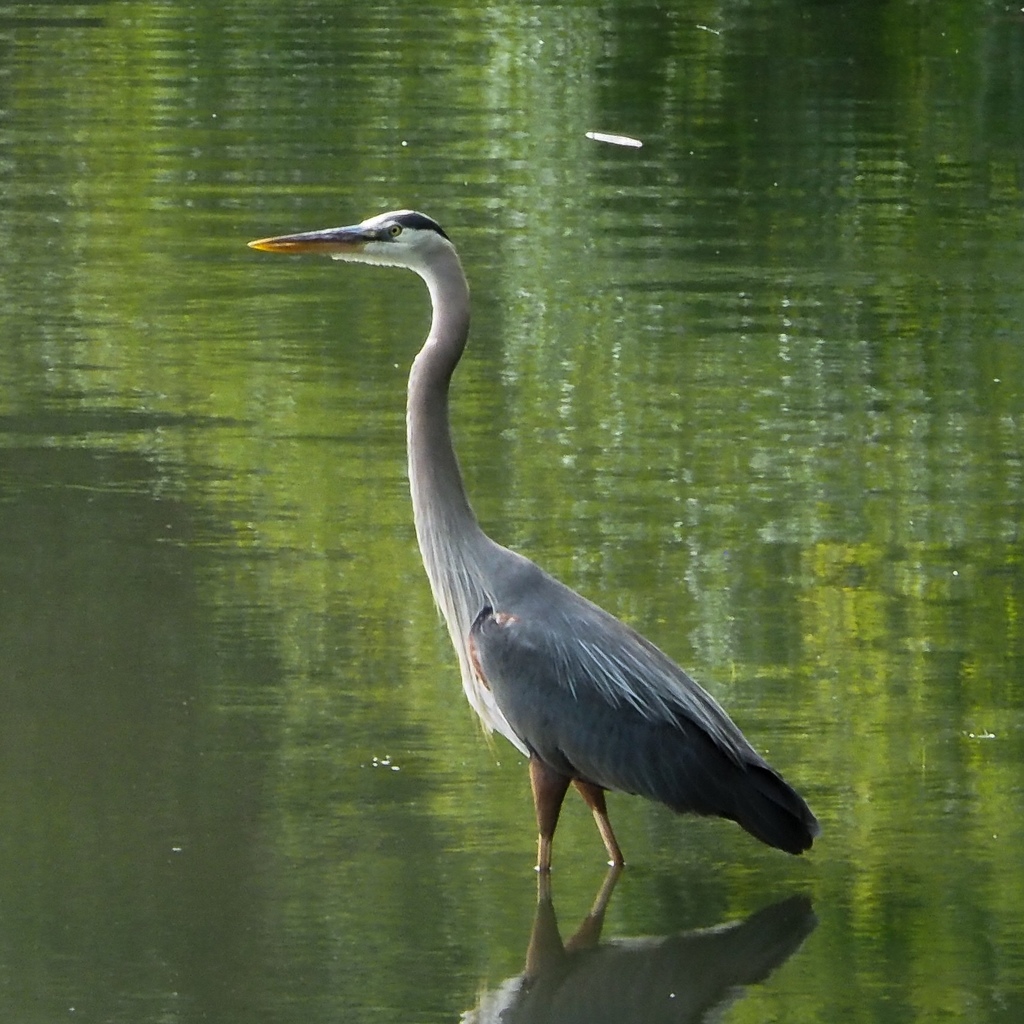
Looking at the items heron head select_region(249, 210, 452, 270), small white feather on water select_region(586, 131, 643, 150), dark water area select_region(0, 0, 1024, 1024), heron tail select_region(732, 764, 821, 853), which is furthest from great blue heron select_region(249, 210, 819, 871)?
small white feather on water select_region(586, 131, 643, 150)

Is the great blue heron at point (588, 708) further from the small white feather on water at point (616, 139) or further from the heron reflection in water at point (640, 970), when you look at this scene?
the small white feather on water at point (616, 139)

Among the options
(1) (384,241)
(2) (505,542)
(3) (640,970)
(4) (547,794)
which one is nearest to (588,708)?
(4) (547,794)

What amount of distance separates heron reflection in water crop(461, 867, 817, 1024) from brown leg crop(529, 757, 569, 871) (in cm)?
16

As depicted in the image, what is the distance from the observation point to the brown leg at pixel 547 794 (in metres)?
5.57

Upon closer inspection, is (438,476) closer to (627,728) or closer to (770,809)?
(627,728)

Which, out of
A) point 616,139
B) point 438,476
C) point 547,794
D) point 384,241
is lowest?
point 616,139

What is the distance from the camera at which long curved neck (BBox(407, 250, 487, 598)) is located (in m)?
5.88

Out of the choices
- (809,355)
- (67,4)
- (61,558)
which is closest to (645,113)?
(809,355)

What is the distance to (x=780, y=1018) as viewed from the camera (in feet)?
16.4

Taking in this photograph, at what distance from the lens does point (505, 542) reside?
791cm

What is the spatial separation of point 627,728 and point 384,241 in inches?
56.4

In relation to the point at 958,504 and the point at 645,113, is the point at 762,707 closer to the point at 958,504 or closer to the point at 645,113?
the point at 958,504

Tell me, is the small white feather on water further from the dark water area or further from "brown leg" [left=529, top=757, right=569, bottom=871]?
"brown leg" [left=529, top=757, right=569, bottom=871]

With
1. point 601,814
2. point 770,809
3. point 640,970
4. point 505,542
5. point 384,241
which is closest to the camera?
point 640,970
